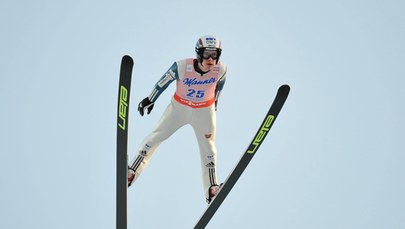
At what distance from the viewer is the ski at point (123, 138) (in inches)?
277

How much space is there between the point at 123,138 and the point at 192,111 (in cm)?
153

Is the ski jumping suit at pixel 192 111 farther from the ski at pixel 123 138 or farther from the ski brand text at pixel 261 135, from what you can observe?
the ski at pixel 123 138

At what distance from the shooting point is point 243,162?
827 centimetres

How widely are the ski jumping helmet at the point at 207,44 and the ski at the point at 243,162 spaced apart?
3.58 feet

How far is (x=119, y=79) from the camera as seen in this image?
7.12 meters

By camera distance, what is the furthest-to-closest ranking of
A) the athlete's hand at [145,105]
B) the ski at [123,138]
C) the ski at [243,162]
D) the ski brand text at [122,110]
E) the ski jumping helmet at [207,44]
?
1. the athlete's hand at [145,105]
2. the ski at [243,162]
3. the ski jumping helmet at [207,44]
4. the ski brand text at [122,110]
5. the ski at [123,138]

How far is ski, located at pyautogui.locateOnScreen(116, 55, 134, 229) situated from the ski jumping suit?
3.32 ft

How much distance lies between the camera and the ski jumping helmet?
7.98 m

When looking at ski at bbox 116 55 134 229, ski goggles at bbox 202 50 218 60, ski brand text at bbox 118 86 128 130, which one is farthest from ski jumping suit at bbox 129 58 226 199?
ski brand text at bbox 118 86 128 130

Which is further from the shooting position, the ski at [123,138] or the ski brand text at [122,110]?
the ski brand text at [122,110]

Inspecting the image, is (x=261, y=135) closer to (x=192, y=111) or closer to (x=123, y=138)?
(x=192, y=111)

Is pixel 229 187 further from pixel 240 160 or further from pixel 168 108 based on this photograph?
pixel 168 108

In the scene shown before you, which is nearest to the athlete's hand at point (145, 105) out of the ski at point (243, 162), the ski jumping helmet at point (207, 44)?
the ski jumping helmet at point (207, 44)

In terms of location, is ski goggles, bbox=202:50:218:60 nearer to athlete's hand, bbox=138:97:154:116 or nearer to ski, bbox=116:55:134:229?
athlete's hand, bbox=138:97:154:116
